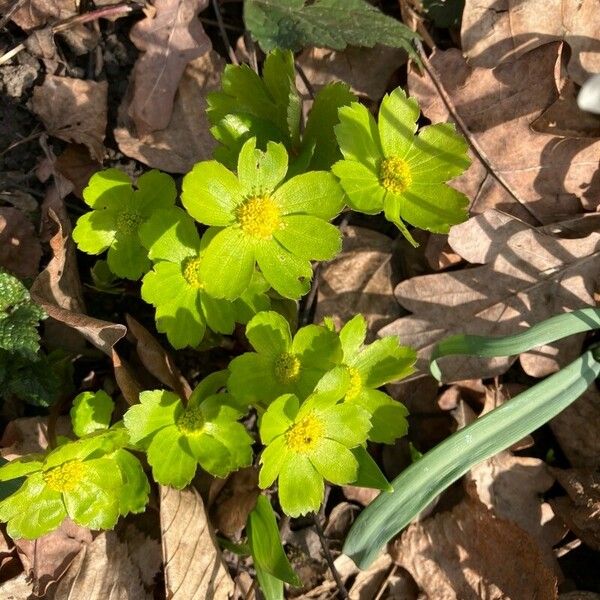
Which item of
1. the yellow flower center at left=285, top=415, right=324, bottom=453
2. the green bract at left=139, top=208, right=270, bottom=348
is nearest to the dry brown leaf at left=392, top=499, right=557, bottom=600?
the yellow flower center at left=285, top=415, right=324, bottom=453

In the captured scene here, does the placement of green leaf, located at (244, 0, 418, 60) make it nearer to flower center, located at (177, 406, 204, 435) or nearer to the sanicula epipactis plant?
the sanicula epipactis plant

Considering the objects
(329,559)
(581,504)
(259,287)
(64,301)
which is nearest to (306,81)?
(259,287)

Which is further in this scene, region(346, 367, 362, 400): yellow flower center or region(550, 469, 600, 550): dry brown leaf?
region(550, 469, 600, 550): dry brown leaf

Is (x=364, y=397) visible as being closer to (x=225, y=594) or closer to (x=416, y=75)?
(x=225, y=594)

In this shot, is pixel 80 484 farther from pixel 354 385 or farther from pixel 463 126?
pixel 463 126

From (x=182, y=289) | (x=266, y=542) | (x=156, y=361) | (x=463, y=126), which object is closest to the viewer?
(x=182, y=289)
